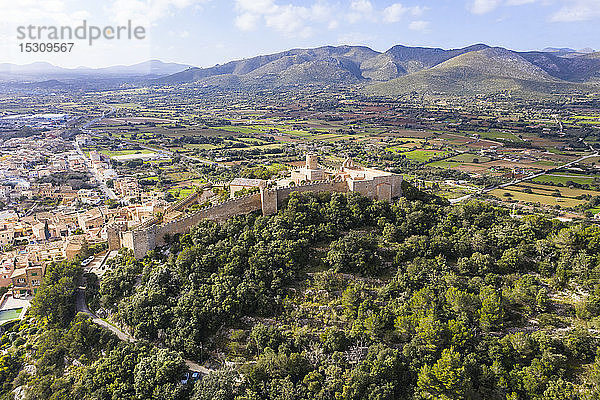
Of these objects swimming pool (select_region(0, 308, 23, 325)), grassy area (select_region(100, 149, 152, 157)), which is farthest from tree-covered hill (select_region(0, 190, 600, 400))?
grassy area (select_region(100, 149, 152, 157))

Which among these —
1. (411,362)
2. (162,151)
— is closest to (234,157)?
(162,151)

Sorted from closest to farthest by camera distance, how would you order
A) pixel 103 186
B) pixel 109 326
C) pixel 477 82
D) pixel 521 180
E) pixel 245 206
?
pixel 109 326
pixel 245 206
pixel 521 180
pixel 103 186
pixel 477 82

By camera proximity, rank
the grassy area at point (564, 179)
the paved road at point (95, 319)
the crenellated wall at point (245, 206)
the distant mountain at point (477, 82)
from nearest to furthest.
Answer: the paved road at point (95, 319) < the crenellated wall at point (245, 206) < the grassy area at point (564, 179) < the distant mountain at point (477, 82)

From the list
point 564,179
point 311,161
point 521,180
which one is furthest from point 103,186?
point 564,179

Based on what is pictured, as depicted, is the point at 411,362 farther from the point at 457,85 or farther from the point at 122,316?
the point at 457,85

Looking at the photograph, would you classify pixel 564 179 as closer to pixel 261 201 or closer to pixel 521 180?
pixel 521 180

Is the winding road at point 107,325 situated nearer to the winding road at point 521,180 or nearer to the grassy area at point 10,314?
the grassy area at point 10,314

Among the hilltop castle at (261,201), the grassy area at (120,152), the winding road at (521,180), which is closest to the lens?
the hilltop castle at (261,201)

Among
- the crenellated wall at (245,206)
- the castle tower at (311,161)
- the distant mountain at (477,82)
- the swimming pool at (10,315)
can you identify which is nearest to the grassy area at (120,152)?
the swimming pool at (10,315)
